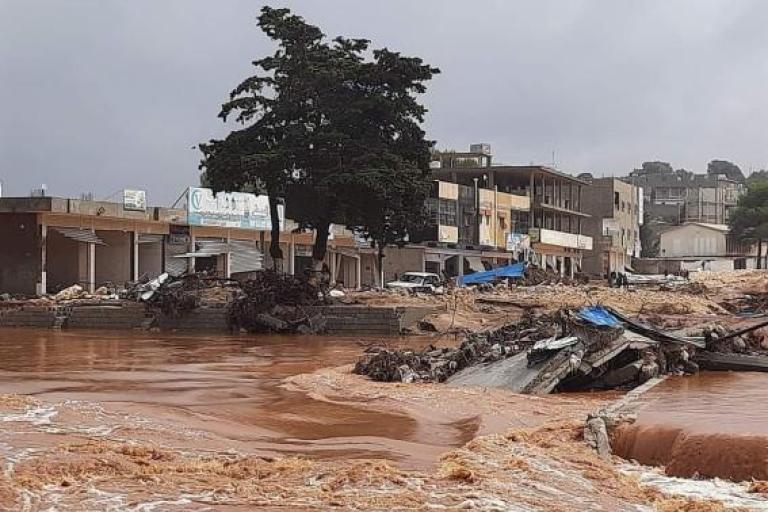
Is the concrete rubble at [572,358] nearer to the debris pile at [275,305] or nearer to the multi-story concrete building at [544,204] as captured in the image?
the debris pile at [275,305]

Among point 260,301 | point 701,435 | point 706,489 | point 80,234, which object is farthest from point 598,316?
point 80,234

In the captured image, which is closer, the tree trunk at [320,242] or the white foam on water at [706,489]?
the white foam on water at [706,489]

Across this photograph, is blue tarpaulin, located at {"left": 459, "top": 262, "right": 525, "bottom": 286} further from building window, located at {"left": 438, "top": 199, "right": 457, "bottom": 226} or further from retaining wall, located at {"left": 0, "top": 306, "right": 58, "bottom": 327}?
retaining wall, located at {"left": 0, "top": 306, "right": 58, "bottom": 327}

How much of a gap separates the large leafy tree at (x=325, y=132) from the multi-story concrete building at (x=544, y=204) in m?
29.6

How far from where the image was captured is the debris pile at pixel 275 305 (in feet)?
110

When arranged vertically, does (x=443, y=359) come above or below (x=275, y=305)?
below

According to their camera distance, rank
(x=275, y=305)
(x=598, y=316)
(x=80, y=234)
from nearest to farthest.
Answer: (x=598, y=316), (x=275, y=305), (x=80, y=234)

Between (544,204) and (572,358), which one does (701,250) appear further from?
(572,358)

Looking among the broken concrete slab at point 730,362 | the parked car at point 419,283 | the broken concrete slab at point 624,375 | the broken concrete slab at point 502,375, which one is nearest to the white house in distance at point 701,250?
the parked car at point 419,283

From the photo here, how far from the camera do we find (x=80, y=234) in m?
43.6

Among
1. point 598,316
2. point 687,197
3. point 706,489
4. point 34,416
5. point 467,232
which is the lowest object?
point 706,489

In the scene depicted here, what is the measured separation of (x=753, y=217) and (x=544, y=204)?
26.8 m

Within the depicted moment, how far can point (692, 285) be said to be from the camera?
5047 centimetres

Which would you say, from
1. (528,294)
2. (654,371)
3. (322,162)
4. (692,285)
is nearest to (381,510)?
(654,371)
